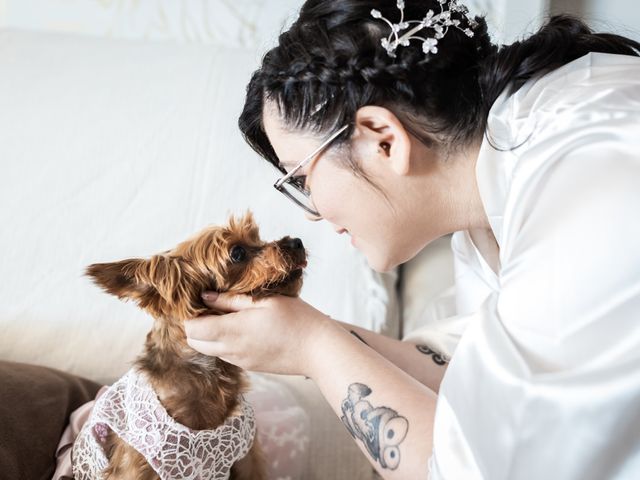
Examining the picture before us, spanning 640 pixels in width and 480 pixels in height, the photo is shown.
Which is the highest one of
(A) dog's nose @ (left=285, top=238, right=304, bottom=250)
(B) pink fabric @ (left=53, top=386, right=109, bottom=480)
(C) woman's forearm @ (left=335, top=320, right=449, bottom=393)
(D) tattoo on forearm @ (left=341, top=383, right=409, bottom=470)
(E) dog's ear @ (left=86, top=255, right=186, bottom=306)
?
(A) dog's nose @ (left=285, top=238, right=304, bottom=250)

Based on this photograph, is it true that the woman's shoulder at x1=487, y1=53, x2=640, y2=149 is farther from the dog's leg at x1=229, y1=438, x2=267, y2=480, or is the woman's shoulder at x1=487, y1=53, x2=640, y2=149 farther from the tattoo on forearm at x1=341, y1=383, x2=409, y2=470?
the dog's leg at x1=229, y1=438, x2=267, y2=480

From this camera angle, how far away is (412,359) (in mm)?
1645

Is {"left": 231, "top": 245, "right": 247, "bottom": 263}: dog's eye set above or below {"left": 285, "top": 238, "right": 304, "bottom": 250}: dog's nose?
below

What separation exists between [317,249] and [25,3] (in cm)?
178

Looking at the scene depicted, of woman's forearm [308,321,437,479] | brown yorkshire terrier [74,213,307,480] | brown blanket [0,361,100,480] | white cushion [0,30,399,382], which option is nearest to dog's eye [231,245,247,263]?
brown yorkshire terrier [74,213,307,480]

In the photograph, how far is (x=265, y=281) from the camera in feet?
4.33

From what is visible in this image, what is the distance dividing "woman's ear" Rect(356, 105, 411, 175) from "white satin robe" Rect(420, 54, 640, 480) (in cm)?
19

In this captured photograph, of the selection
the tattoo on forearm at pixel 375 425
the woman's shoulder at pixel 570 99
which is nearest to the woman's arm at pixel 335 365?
the tattoo on forearm at pixel 375 425

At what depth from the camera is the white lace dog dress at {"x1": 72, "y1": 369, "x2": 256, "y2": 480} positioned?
133cm

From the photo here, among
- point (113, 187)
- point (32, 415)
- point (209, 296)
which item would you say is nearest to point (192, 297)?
point (209, 296)

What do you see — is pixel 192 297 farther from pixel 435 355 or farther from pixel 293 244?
pixel 435 355

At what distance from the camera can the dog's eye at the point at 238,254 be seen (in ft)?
4.44

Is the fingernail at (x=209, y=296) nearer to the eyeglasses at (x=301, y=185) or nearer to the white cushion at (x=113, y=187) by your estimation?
the eyeglasses at (x=301, y=185)

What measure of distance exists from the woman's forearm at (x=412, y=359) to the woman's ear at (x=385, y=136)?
0.55m
